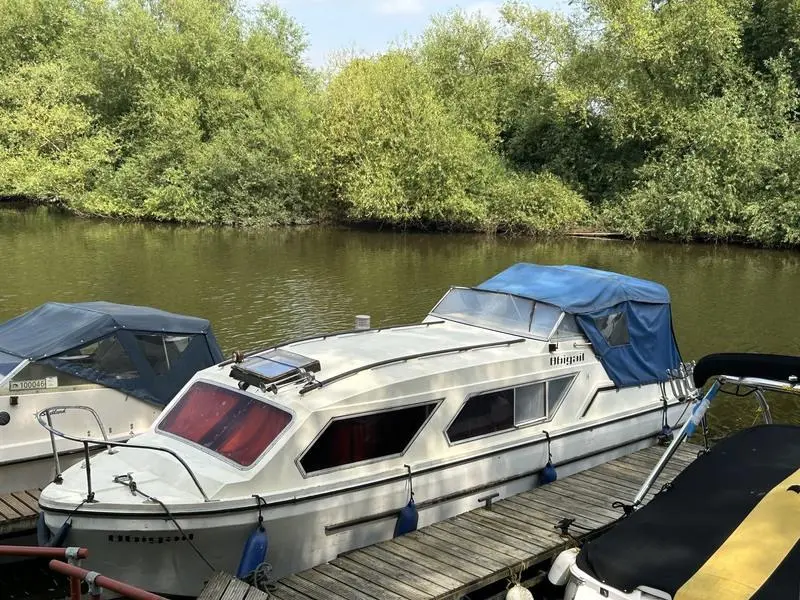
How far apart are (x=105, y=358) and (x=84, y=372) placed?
353 millimetres

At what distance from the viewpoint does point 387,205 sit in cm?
4022

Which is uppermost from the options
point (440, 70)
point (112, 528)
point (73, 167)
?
point (440, 70)

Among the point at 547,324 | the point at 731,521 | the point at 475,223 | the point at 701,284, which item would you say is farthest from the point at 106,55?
the point at 731,521

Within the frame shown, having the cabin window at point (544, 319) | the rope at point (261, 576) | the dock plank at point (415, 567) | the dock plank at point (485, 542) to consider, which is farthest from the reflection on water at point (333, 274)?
the rope at point (261, 576)

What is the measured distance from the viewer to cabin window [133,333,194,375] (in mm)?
11195

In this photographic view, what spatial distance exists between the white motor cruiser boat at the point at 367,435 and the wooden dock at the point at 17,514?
1.41 meters

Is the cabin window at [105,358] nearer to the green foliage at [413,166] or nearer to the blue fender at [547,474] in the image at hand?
the blue fender at [547,474]

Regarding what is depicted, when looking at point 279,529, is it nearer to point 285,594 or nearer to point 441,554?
point 285,594

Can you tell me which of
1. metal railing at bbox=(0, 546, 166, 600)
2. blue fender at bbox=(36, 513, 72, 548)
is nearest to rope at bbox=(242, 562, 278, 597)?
blue fender at bbox=(36, 513, 72, 548)

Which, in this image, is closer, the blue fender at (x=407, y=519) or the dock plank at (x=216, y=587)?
the dock plank at (x=216, y=587)

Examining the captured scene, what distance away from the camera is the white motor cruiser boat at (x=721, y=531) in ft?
17.1

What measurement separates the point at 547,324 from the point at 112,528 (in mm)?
6597

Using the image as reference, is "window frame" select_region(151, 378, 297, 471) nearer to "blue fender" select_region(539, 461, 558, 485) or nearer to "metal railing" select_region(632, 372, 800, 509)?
"metal railing" select_region(632, 372, 800, 509)

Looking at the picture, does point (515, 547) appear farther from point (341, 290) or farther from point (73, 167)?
point (73, 167)
